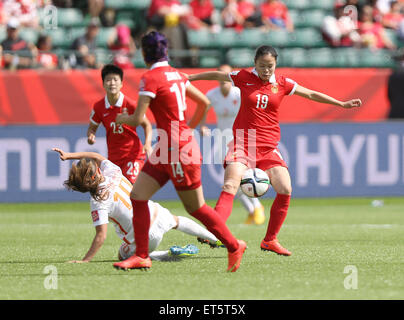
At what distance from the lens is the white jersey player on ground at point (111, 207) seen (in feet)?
23.8

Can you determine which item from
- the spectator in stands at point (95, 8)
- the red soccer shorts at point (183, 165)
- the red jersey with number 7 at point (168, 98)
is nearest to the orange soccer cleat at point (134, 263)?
the red soccer shorts at point (183, 165)

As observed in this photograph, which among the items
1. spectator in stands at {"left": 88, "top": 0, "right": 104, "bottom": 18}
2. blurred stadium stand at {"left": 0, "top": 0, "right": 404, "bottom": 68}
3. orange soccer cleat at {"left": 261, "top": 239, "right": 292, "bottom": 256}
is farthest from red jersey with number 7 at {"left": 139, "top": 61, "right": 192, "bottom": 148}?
spectator in stands at {"left": 88, "top": 0, "right": 104, "bottom": 18}

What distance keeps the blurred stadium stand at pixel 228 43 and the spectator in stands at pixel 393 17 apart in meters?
0.40

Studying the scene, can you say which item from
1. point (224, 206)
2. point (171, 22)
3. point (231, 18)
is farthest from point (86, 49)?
point (224, 206)

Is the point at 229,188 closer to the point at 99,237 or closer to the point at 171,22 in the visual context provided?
the point at 99,237

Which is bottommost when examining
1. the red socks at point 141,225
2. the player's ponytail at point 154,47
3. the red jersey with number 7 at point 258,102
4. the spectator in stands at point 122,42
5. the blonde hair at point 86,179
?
the red socks at point 141,225

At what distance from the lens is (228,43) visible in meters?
17.6

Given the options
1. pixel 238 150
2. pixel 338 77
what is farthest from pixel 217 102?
pixel 338 77

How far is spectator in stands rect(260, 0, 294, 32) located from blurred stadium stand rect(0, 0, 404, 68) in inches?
14.0

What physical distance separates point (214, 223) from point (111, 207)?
111cm

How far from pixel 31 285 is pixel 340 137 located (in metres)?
10.1

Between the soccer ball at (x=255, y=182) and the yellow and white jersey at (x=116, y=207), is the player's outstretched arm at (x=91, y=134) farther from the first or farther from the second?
the soccer ball at (x=255, y=182)

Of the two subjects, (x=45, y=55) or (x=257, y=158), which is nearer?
(x=257, y=158)

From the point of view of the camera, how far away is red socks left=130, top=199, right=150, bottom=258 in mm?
6855
